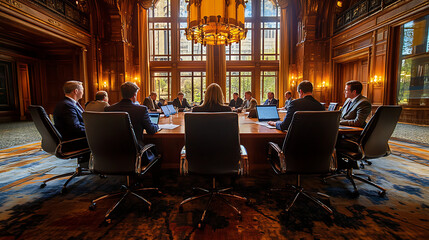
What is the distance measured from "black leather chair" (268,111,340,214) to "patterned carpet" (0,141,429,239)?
0.24 m

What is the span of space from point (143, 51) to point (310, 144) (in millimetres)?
10515

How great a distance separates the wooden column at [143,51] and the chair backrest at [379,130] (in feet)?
32.9

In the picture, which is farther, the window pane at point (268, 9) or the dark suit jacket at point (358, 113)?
the window pane at point (268, 9)

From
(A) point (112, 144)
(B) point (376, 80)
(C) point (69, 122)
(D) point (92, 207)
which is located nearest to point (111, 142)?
(A) point (112, 144)

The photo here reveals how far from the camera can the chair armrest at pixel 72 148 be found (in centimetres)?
235

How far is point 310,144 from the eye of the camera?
181 cm

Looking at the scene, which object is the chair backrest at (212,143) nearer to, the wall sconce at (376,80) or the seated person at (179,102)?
the seated person at (179,102)

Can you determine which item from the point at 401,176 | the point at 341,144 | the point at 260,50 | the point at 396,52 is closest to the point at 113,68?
the point at 260,50

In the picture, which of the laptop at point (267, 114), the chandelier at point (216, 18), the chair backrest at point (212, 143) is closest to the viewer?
the chair backrest at point (212, 143)

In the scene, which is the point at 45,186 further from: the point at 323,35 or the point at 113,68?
the point at 323,35

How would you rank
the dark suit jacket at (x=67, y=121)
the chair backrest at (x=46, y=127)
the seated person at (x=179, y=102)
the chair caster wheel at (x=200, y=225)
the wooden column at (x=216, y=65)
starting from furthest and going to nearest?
the wooden column at (x=216, y=65)
the seated person at (x=179, y=102)
the dark suit jacket at (x=67, y=121)
the chair backrest at (x=46, y=127)
the chair caster wheel at (x=200, y=225)

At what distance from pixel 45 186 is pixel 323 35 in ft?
38.5

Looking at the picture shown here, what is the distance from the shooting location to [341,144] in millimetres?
2533

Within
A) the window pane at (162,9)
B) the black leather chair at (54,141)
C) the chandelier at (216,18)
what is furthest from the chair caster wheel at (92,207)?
the window pane at (162,9)
